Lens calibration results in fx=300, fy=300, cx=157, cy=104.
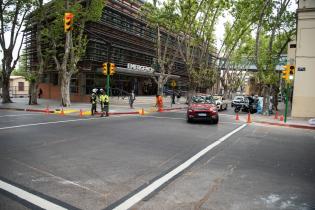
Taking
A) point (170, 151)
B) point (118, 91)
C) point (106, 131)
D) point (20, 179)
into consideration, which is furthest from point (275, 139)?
point (118, 91)

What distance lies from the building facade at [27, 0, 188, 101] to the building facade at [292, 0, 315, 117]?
18.0 metres

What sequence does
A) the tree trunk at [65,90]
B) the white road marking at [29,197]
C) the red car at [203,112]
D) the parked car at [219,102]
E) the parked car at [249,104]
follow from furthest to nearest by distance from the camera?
1. the parked car at [219,102]
2. the parked car at [249,104]
3. the tree trunk at [65,90]
4. the red car at [203,112]
5. the white road marking at [29,197]

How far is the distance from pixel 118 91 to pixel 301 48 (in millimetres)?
23272

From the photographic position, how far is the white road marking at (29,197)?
4.40 m

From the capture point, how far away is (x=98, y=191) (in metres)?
5.11

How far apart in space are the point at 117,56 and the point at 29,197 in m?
34.9

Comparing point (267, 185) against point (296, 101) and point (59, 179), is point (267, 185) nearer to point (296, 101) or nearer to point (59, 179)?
point (59, 179)

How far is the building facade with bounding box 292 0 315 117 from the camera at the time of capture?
21688 mm

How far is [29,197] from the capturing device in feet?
15.4

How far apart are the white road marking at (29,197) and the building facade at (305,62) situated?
21.5 meters

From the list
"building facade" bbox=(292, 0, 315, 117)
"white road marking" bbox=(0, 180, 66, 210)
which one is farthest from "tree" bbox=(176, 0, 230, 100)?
"white road marking" bbox=(0, 180, 66, 210)

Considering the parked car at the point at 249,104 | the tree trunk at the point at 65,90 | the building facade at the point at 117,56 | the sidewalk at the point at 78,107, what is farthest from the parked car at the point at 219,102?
the tree trunk at the point at 65,90

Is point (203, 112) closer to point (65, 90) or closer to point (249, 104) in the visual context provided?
point (249, 104)

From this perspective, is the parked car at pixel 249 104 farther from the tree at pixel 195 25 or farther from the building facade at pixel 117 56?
the building facade at pixel 117 56
